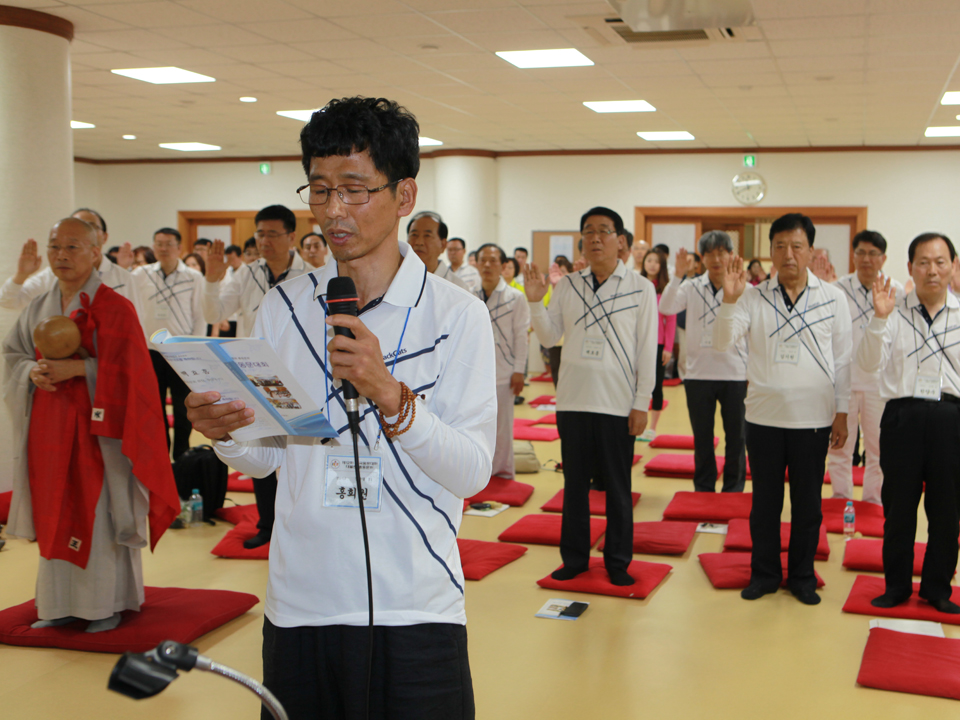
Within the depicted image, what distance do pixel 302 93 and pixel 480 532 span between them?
5764 millimetres

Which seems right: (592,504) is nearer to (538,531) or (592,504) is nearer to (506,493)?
(506,493)

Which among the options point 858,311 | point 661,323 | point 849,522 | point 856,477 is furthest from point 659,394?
point 849,522

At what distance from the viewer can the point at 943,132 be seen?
36.3 ft

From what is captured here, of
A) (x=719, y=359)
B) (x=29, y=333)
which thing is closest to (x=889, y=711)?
(x=719, y=359)

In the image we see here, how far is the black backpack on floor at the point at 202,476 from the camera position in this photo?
562 centimetres

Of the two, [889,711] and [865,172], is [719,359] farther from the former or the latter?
[865,172]

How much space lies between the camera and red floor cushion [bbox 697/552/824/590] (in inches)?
175

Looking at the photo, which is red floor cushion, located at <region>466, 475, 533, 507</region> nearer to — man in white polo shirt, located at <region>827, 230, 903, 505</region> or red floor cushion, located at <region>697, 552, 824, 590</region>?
red floor cushion, located at <region>697, 552, 824, 590</region>

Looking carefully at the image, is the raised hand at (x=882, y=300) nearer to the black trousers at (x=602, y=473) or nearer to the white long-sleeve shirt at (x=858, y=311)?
the black trousers at (x=602, y=473)

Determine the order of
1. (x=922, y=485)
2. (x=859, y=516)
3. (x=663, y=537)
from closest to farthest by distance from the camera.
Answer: (x=922, y=485), (x=663, y=537), (x=859, y=516)

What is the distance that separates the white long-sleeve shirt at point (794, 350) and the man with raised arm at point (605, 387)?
44 centimetres

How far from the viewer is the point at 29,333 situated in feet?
12.6

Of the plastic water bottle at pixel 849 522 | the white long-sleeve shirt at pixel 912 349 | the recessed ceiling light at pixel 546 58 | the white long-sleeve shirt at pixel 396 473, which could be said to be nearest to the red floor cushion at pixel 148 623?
the white long-sleeve shirt at pixel 396 473

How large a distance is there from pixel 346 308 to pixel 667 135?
11247 millimetres
